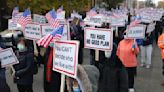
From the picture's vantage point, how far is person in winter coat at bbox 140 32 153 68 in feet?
42.1

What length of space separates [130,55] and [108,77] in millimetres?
3228

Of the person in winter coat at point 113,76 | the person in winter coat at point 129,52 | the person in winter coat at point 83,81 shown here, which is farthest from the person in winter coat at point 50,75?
the person in winter coat at point 129,52

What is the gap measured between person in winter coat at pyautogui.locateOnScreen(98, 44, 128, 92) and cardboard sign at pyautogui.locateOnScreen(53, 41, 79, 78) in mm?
1165

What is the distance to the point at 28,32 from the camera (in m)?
10.0

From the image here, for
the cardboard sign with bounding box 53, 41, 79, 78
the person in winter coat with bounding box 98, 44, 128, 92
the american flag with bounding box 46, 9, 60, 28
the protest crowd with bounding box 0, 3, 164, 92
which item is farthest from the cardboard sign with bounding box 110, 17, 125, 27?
the cardboard sign with bounding box 53, 41, 79, 78

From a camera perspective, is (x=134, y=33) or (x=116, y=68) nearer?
(x=116, y=68)

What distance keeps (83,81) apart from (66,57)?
509 mm

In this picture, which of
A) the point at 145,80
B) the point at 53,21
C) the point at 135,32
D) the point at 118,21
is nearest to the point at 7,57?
the point at 53,21

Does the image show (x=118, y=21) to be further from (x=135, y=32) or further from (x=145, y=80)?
(x=135, y=32)

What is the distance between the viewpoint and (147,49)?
1311cm

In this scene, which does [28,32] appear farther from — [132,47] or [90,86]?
[90,86]

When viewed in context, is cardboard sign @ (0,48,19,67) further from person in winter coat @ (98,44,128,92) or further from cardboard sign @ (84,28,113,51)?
cardboard sign @ (84,28,113,51)

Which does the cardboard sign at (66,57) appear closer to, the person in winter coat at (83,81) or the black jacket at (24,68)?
the person in winter coat at (83,81)

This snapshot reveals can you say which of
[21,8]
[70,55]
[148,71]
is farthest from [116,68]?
[21,8]
